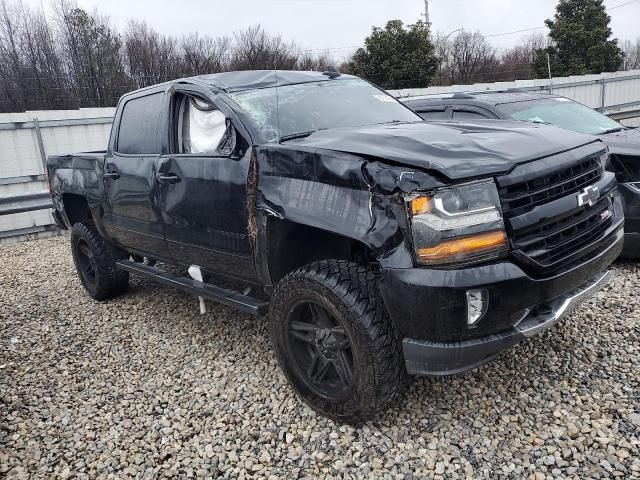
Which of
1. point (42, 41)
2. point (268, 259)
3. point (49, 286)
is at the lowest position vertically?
point (49, 286)

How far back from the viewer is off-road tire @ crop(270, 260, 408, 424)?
102 inches

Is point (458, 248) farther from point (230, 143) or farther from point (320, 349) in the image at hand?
point (230, 143)

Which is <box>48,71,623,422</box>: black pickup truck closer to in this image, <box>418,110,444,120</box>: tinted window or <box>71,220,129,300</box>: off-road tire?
<box>71,220,129,300</box>: off-road tire

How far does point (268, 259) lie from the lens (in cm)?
311

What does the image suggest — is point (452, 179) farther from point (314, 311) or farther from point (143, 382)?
point (143, 382)

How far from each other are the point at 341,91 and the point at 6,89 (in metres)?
→ 20.1

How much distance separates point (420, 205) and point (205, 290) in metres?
1.96

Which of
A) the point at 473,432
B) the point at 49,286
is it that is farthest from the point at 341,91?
the point at 49,286

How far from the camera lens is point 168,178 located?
3.74m

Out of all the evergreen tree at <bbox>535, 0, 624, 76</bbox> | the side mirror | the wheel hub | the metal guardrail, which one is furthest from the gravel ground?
the evergreen tree at <bbox>535, 0, 624, 76</bbox>

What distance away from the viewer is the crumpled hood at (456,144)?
2.41 m

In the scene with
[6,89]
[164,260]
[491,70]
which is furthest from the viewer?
[491,70]

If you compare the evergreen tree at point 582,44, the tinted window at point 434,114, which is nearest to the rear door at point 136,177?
the tinted window at point 434,114

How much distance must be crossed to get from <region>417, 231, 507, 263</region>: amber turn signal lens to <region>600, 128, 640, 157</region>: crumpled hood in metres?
3.14
